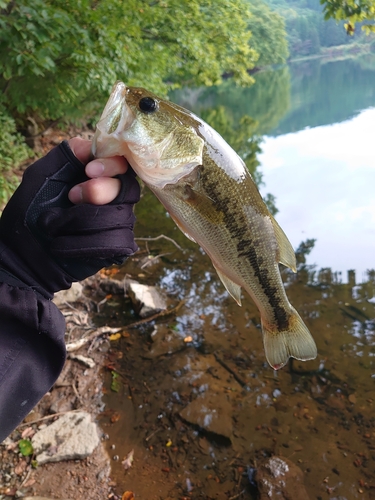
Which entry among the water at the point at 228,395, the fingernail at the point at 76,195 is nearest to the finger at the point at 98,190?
the fingernail at the point at 76,195

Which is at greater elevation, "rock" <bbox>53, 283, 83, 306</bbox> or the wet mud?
"rock" <bbox>53, 283, 83, 306</bbox>

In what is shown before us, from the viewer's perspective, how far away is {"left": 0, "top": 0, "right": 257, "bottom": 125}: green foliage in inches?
235

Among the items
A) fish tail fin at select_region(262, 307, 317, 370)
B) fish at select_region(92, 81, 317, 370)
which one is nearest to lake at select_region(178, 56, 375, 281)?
fish tail fin at select_region(262, 307, 317, 370)

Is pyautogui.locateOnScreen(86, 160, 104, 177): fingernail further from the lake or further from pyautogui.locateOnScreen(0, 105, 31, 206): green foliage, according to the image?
the lake

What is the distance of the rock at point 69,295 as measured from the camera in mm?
5696

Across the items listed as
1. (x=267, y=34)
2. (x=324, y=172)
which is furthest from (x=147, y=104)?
(x=267, y=34)

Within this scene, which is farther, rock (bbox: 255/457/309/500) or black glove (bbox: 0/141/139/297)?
rock (bbox: 255/457/309/500)

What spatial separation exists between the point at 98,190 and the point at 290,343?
1.64 meters

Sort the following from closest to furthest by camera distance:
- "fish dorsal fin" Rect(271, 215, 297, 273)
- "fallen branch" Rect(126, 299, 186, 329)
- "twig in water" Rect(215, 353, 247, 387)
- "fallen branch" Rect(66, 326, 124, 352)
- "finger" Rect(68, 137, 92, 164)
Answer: "finger" Rect(68, 137, 92, 164) → "fish dorsal fin" Rect(271, 215, 297, 273) → "fallen branch" Rect(66, 326, 124, 352) → "twig in water" Rect(215, 353, 247, 387) → "fallen branch" Rect(126, 299, 186, 329)

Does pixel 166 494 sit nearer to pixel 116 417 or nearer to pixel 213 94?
pixel 116 417

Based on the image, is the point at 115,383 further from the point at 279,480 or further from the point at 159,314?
the point at 279,480

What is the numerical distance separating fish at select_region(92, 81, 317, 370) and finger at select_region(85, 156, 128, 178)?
37mm

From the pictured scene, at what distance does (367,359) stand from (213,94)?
161ft

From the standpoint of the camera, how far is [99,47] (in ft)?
25.2
